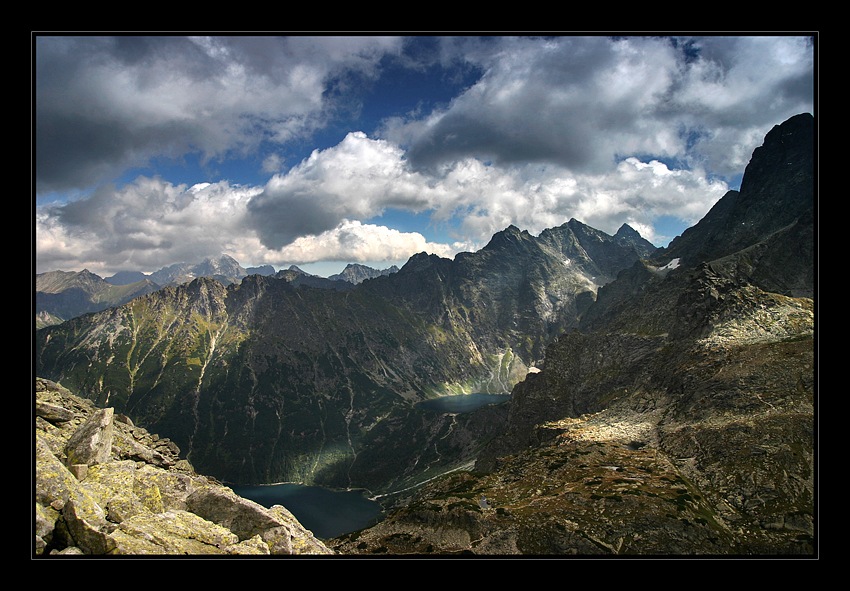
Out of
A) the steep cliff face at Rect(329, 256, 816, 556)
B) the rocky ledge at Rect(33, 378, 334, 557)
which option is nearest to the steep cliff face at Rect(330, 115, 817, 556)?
the steep cliff face at Rect(329, 256, 816, 556)

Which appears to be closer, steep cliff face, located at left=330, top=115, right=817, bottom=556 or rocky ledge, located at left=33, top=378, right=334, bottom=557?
rocky ledge, located at left=33, top=378, right=334, bottom=557

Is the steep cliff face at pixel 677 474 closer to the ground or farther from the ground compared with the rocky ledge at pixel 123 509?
closer to the ground

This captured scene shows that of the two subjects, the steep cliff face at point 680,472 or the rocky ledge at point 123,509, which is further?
the steep cliff face at point 680,472

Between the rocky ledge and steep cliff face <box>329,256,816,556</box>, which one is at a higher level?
the rocky ledge

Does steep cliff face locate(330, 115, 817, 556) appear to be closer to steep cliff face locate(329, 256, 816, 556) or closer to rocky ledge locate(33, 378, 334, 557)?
steep cliff face locate(329, 256, 816, 556)

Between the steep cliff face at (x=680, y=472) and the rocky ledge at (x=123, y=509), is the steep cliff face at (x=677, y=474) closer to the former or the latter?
the steep cliff face at (x=680, y=472)

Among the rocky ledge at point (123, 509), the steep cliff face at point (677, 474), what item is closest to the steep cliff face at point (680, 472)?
the steep cliff face at point (677, 474)

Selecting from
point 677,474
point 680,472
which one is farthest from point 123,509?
point 680,472
